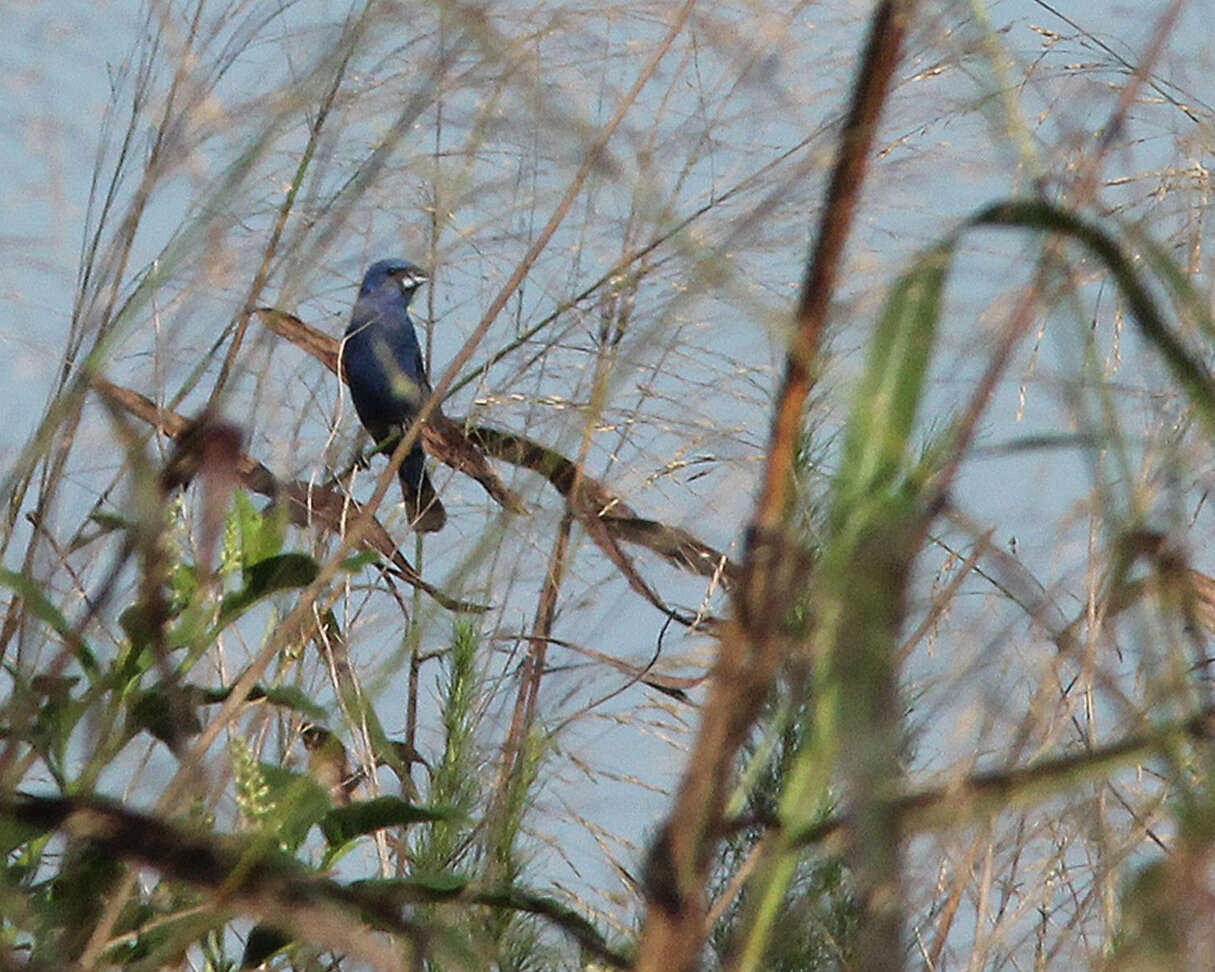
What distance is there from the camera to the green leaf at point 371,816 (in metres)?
1.03

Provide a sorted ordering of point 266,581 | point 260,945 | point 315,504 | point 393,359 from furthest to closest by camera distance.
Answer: point 393,359
point 315,504
point 266,581
point 260,945

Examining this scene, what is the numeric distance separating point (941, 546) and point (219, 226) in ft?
3.03

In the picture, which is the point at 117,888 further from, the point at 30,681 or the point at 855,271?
the point at 855,271

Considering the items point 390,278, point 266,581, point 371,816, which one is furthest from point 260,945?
point 390,278

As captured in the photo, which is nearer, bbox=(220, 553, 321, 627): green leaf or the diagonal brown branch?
bbox=(220, 553, 321, 627): green leaf

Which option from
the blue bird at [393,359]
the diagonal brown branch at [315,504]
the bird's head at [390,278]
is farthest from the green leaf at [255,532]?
the bird's head at [390,278]

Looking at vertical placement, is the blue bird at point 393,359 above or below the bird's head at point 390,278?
below

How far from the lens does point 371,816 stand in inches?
42.4

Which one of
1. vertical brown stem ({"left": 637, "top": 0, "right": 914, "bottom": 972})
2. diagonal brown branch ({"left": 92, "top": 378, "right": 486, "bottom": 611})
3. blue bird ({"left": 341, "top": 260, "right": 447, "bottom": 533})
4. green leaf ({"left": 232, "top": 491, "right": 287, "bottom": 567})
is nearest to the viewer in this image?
vertical brown stem ({"left": 637, "top": 0, "right": 914, "bottom": 972})

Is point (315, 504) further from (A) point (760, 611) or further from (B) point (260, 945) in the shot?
(A) point (760, 611)

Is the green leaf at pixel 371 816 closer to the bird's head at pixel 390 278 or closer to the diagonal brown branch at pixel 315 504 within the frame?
the diagonal brown branch at pixel 315 504

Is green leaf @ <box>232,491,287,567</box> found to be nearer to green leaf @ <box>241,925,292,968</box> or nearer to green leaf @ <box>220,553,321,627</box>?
green leaf @ <box>220,553,321,627</box>

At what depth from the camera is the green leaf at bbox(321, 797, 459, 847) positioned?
1034mm

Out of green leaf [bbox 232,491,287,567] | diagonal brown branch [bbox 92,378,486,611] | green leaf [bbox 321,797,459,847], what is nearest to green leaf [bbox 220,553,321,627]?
green leaf [bbox 232,491,287,567]
